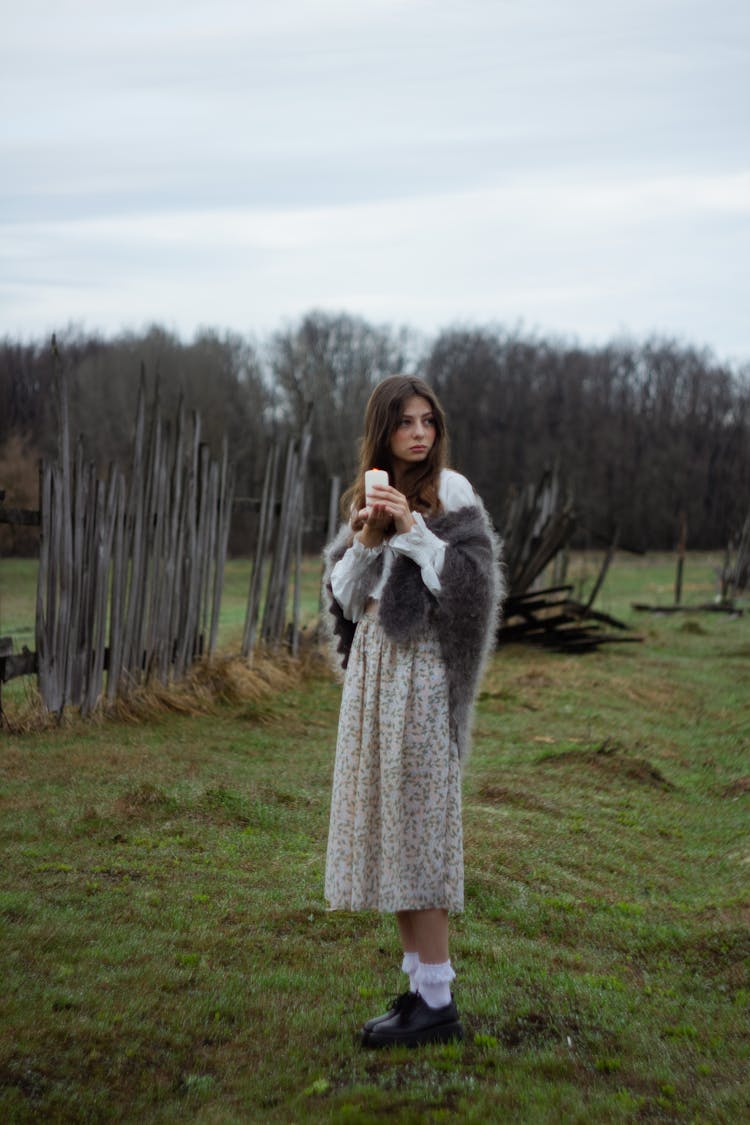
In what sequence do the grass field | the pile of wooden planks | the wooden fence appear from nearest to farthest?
the grass field
the wooden fence
the pile of wooden planks

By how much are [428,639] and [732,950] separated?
1903 mm

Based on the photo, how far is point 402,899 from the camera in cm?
288

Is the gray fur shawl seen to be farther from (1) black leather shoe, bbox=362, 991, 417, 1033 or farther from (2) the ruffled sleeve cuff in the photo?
(1) black leather shoe, bbox=362, 991, 417, 1033

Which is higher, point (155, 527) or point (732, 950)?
point (155, 527)

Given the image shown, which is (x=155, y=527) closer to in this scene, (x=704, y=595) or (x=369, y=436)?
(x=369, y=436)

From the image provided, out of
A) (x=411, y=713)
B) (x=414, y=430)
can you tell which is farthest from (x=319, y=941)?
(x=414, y=430)

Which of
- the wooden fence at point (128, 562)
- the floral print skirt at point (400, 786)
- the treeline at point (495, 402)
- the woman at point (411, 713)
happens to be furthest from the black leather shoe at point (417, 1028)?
the treeline at point (495, 402)

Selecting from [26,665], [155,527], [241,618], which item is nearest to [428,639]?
[26,665]

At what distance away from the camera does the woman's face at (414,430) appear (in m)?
3.05

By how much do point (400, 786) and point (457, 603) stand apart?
0.49 meters

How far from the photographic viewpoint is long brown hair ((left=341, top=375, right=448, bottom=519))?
10.0ft

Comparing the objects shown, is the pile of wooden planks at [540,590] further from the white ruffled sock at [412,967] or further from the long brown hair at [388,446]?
the white ruffled sock at [412,967]

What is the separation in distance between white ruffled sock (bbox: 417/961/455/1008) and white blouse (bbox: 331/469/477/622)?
930mm

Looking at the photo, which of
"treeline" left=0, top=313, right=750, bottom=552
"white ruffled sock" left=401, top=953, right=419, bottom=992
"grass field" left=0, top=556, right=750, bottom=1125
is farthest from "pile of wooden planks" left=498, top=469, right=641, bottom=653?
"treeline" left=0, top=313, right=750, bottom=552
